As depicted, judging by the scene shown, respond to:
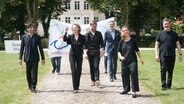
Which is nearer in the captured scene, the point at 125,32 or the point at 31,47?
the point at 125,32

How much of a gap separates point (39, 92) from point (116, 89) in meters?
2.28

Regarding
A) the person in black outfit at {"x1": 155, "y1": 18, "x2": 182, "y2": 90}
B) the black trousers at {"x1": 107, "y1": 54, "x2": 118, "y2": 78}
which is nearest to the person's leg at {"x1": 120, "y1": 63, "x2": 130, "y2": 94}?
the person in black outfit at {"x1": 155, "y1": 18, "x2": 182, "y2": 90}

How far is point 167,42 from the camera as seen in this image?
586 inches

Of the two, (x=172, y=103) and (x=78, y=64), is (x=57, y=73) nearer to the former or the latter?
(x=78, y=64)

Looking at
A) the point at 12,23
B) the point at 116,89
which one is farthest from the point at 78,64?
the point at 12,23

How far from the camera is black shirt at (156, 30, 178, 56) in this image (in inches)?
586

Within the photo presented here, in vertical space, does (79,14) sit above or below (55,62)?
below

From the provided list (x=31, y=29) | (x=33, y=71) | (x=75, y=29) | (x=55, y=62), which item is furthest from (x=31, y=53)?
(x=55, y=62)

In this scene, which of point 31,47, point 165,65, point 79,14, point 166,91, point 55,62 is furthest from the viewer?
point 79,14

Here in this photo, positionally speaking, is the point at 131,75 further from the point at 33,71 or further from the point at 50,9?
the point at 50,9

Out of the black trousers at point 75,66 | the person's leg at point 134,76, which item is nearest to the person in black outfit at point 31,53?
the black trousers at point 75,66

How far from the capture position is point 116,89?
1516cm

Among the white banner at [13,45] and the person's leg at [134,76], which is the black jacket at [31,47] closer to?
the person's leg at [134,76]

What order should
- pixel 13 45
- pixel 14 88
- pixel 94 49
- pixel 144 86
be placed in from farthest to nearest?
1. pixel 13 45
2. pixel 144 86
3. pixel 14 88
4. pixel 94 49
